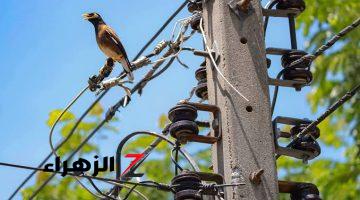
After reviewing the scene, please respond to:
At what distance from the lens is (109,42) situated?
7672mm

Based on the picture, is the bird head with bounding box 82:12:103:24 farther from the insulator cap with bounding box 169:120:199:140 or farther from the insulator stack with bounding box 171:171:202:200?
the insulator stack with bounding box 171:171:202:200

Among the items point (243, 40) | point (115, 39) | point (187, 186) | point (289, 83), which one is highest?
point (115, 39)

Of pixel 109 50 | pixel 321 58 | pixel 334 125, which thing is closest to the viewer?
pixel 109 50

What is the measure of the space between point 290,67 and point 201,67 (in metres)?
0.76

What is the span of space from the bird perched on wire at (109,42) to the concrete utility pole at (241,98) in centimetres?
67

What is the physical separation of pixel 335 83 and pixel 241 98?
8.77 meters

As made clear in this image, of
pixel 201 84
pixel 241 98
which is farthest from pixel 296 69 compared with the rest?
pixel 201 84

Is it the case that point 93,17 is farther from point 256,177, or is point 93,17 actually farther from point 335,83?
point 335,83

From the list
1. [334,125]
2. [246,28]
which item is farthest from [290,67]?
[334,125]

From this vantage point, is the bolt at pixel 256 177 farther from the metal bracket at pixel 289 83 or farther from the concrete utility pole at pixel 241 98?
the metal bracket at pixel 289 83

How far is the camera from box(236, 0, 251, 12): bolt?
7165 millimetres

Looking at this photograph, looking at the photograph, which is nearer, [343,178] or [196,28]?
[196,28]

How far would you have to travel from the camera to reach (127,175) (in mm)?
7375

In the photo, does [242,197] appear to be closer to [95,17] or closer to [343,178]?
[95,17]
